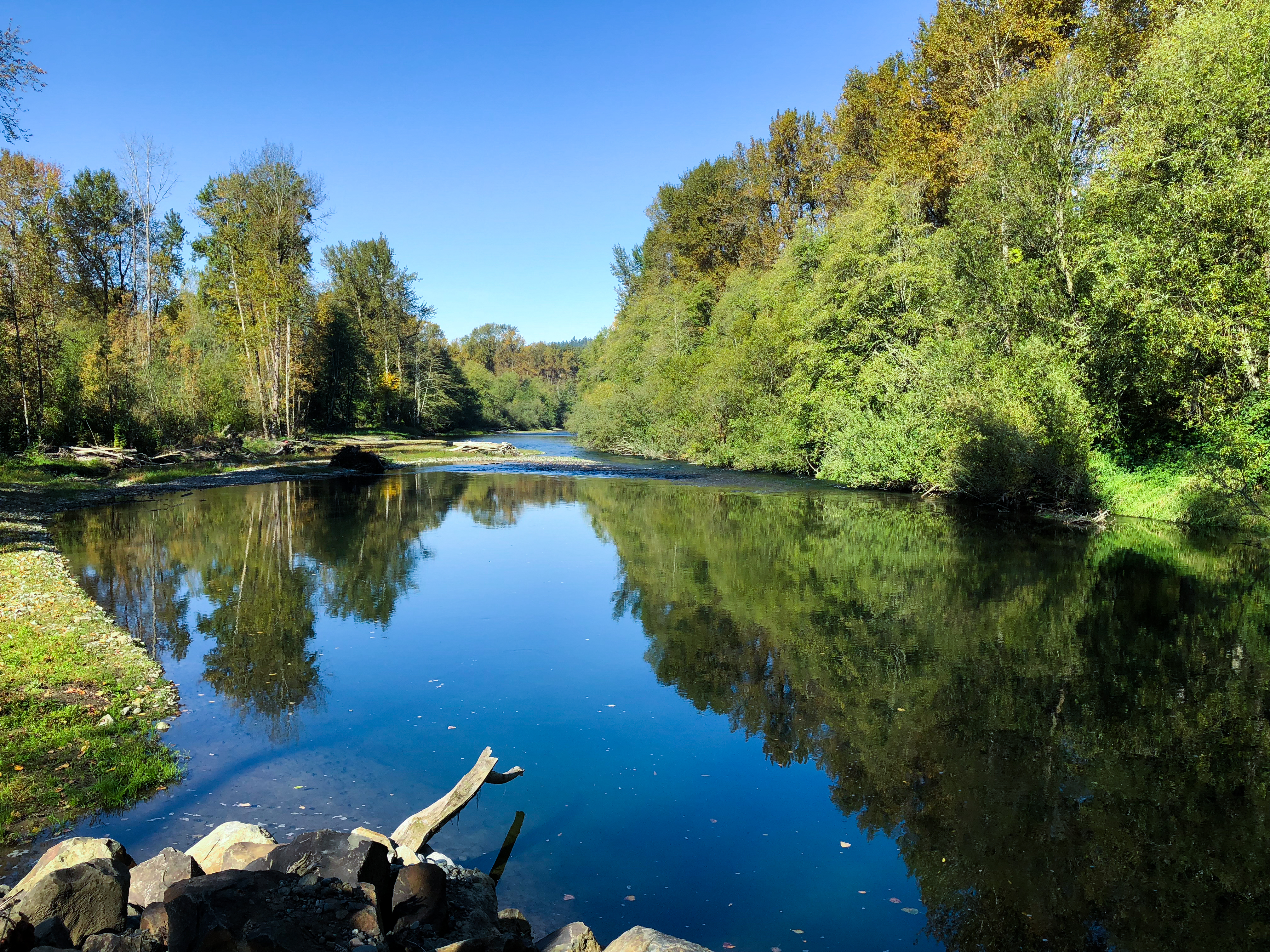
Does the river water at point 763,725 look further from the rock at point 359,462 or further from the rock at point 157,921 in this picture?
the rock at point 359,462

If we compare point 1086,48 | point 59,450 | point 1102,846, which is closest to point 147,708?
point 1102,846

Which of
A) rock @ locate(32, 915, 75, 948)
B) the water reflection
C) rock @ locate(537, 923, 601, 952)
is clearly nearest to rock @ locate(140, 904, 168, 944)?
rock @ locate(32, 915, 75, 948)

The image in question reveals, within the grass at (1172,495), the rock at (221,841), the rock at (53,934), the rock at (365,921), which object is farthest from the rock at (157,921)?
the grass at (1172,495)

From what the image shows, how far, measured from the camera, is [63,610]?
31.4 ft

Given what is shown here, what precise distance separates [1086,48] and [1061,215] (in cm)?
798

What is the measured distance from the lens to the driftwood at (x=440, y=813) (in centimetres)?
477

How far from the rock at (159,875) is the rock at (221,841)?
0.22 m

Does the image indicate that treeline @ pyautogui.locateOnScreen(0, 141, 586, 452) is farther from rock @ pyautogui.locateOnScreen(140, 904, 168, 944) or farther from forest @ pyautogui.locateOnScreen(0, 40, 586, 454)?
rock @ pyautogui.locateOnScreen(140, 904, 168, 944)

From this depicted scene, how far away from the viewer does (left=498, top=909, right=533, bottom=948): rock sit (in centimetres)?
406

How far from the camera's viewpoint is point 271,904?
3523 mm

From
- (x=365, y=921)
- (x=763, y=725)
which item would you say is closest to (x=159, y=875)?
(x=365, y=921)

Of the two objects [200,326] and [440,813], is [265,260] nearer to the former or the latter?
[200,326]

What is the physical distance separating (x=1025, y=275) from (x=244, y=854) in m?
25.7

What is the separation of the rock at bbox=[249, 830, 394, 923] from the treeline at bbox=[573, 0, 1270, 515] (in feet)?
68.5
